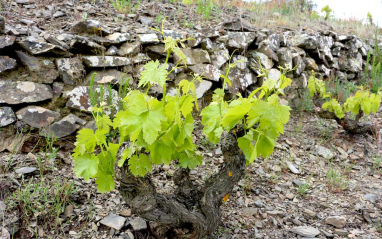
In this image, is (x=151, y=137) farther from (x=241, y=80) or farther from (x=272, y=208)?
(x=241, y=80)

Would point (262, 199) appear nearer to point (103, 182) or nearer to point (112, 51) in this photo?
point (103, 182)

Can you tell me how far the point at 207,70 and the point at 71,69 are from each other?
62.3 inches

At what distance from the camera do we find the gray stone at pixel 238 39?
12.9ft

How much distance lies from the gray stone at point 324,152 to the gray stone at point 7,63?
3.47m

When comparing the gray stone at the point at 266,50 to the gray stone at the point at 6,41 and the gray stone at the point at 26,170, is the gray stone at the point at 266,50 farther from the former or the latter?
the gray stone at the point at 26,170

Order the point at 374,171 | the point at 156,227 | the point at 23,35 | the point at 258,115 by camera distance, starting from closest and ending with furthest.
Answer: the point at 258,115, the point at 156,227, the point at 23,35, the point at 374,171

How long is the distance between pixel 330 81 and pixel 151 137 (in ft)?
16.0

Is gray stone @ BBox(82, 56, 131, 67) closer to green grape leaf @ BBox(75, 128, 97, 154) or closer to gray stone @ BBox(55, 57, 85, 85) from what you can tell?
gray stone @ BBox(55, 57, 85, 85)

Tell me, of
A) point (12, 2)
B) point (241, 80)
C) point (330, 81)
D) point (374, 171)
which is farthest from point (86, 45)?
point (330, 81)

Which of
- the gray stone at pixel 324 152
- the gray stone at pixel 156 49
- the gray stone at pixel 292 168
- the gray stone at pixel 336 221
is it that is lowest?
the gray stone at pixel 292 168

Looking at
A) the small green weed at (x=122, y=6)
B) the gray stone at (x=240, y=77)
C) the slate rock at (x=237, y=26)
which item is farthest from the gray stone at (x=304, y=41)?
the small green weed at (x=122, y=6)

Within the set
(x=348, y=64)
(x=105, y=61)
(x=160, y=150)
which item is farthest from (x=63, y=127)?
(x=348, y=64)

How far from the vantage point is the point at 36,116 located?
8.74ft

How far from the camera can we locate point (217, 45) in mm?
3854
